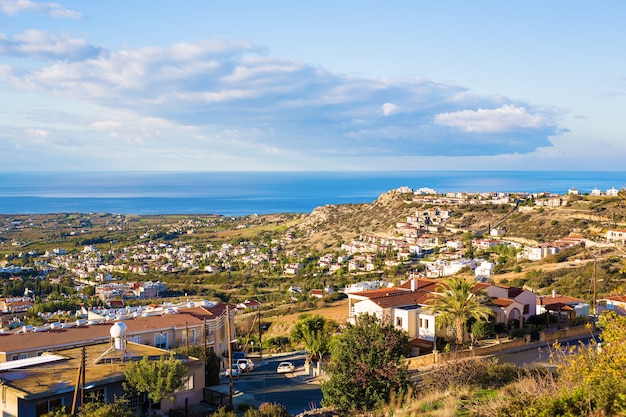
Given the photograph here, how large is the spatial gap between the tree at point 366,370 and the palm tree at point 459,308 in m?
6.35

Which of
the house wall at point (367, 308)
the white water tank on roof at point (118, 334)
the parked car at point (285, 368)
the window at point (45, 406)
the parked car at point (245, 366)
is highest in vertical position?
the white water tank on roof at point (118, 334)

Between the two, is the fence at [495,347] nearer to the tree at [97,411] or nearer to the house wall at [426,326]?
the house wall at [426,326]

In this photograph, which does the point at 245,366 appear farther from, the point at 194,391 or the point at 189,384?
the point at 189,384

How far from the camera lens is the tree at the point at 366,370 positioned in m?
15.7

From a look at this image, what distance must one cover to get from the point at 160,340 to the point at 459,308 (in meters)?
12.5

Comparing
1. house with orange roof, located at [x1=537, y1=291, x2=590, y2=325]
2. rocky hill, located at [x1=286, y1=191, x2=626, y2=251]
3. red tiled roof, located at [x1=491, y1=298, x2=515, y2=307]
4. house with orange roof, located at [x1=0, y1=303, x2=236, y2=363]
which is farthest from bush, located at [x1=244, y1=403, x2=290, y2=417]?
rocky hill, located at [x1=286, y1=191, x2=626, y2=251]

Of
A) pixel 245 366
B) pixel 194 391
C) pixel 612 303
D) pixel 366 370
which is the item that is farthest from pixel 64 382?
pixel 612 303

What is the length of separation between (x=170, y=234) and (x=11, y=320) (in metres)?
85.8

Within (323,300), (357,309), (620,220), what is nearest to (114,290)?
(323,300)

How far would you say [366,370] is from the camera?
52.4ft

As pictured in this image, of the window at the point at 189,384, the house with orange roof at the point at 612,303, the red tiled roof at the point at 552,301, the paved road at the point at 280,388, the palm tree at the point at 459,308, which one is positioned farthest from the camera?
the house with orange roof at the point at 612,303

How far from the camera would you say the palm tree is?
22922 millimetres

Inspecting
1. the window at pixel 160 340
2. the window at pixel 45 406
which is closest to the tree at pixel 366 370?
the window at pixel 45 406

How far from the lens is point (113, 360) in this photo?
60.5ft
